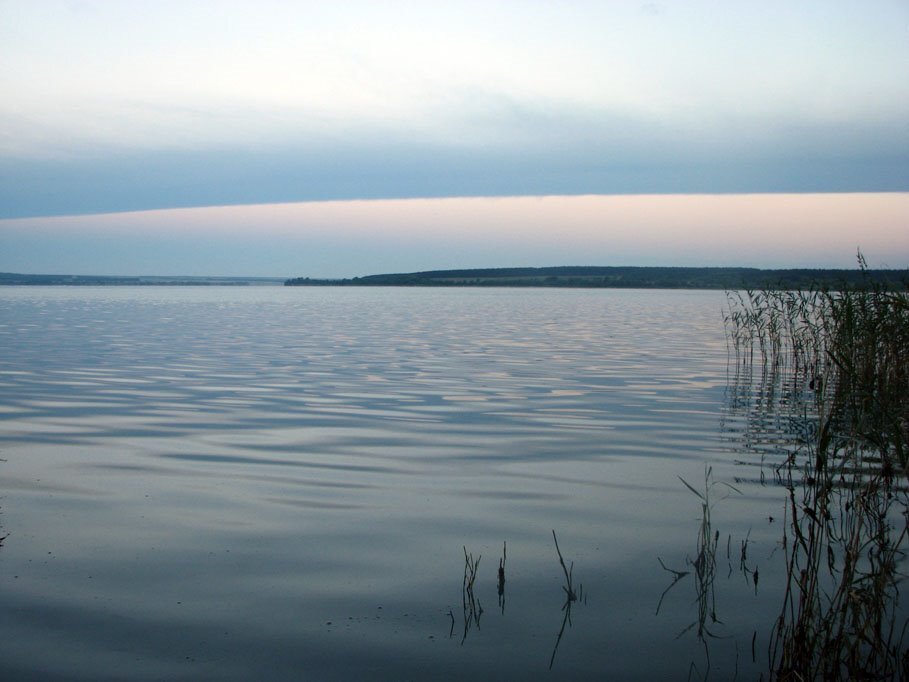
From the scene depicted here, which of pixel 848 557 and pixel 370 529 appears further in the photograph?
pixel 370 529

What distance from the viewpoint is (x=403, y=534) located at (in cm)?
744

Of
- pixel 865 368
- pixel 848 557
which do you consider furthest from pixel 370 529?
pixel 865 368

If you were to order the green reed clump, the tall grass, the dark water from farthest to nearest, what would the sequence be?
the green reed clump
the dark water
the tall grass

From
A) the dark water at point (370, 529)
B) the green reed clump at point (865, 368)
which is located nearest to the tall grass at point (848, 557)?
the green reed clump at point (865, 368)

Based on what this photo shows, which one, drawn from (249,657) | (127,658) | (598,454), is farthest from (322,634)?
(598,454)

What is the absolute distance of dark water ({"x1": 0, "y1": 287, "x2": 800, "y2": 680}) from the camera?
17.1 ft

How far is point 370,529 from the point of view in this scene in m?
7.54

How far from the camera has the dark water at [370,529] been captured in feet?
17.1

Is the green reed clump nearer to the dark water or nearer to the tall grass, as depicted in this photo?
the tall grass

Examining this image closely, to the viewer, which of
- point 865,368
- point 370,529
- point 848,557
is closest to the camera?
point 848,557

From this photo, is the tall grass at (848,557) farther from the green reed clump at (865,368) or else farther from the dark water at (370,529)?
the dark water at (370,529)

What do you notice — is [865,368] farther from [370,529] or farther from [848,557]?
[370,529]

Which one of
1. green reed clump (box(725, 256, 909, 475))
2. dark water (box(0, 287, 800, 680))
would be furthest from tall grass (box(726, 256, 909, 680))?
dark water (box(0, 287, 800, 680))

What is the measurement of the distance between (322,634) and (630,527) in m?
3.35
